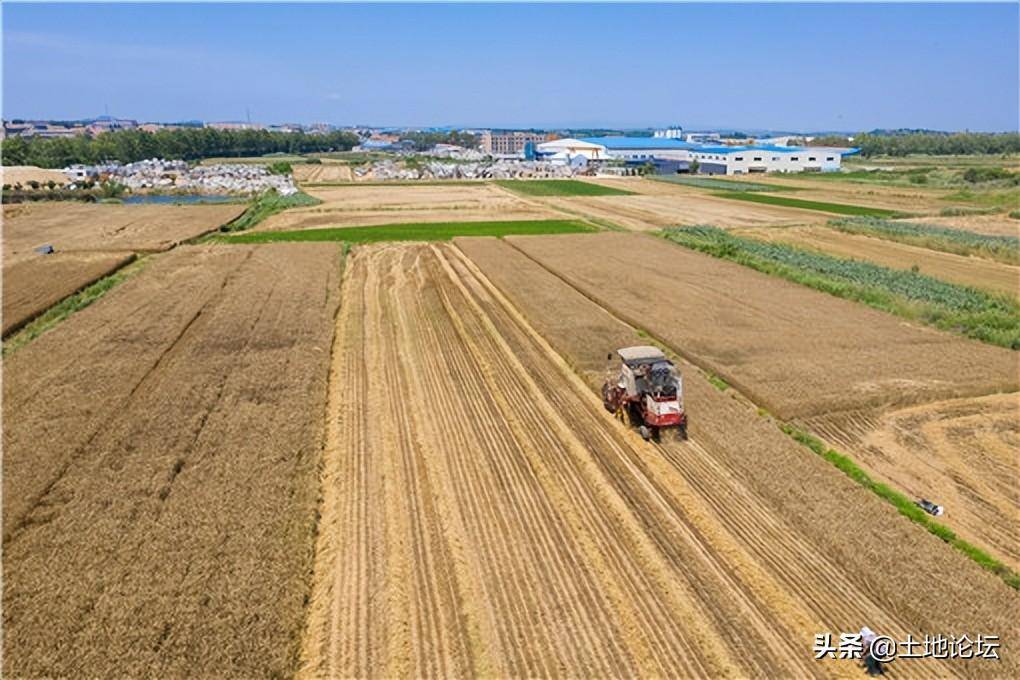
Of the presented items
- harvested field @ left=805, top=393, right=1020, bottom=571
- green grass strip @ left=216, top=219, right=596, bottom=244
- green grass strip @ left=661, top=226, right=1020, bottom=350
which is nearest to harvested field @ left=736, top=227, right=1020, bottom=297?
green grass strip @ left=661, top=226, right=1020, bottom=350

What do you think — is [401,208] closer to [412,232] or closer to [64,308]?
[412,232]

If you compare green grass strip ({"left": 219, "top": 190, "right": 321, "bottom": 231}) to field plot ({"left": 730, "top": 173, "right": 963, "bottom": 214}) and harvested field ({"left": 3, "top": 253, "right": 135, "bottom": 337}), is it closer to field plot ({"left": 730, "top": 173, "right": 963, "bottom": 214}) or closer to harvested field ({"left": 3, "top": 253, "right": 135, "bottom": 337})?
harvested field ({"left": 3, "top": 253, "right": 135, "bottom": 337})

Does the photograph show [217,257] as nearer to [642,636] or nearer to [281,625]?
[281,625]

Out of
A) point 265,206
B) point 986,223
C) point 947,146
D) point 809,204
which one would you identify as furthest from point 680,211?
point 947,146

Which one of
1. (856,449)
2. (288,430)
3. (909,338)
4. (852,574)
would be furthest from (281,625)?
(909,338)

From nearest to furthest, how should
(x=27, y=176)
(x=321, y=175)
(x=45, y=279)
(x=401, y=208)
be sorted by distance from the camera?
1. (x=45, y=279)
2. (x=401, y=208)
3. (x=27, y=176)
4. (x=321, y=175)
